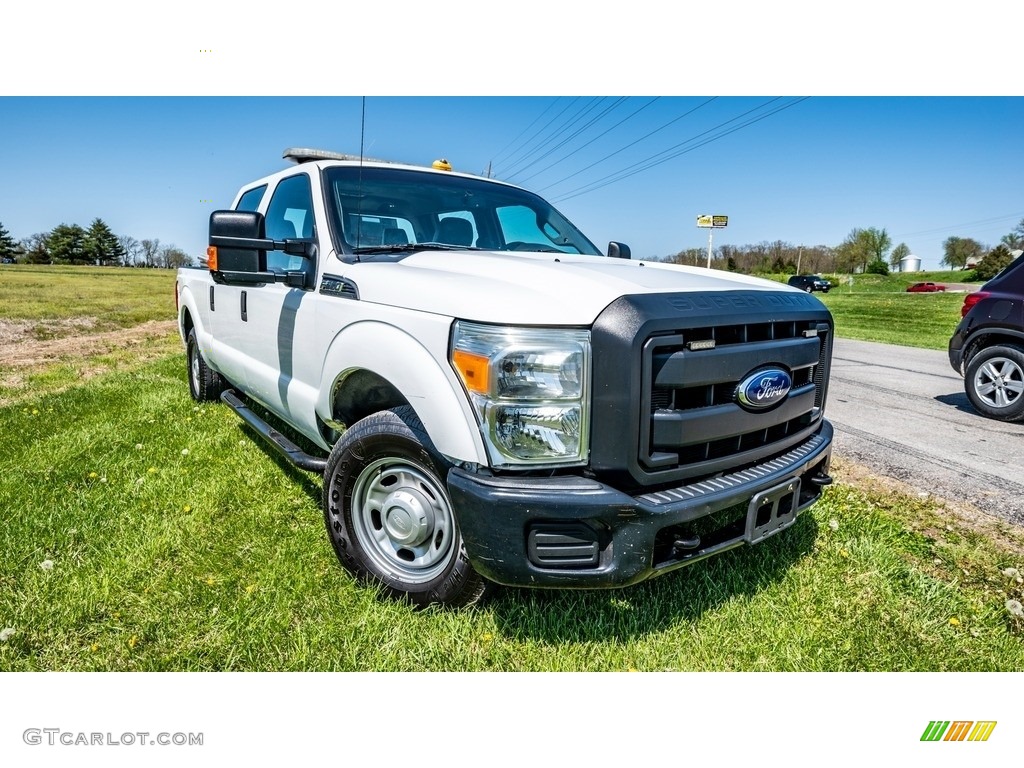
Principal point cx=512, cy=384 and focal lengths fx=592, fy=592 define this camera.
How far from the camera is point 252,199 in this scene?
14.2 ft

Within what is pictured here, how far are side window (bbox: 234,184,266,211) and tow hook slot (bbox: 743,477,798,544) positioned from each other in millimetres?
3619

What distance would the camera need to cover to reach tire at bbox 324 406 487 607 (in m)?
2.18

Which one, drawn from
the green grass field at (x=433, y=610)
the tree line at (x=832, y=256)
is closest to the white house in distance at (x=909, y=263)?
the tree line at (x=832, y=256)

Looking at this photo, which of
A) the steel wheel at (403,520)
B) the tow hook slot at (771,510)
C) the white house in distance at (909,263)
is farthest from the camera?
the white house in distance at (909,263)

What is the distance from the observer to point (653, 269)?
263 cm

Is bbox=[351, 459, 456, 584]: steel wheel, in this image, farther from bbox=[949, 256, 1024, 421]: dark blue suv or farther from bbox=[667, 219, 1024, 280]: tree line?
bbox=[949, 256, 1024, 421]: dark blue suv


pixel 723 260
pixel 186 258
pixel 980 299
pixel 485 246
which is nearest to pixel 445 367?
pixel 485 246

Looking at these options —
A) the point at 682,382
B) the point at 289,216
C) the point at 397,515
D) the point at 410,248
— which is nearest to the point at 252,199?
the point at 289,216

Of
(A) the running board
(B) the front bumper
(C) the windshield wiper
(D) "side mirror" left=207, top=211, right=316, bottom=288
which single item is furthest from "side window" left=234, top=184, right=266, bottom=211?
(B) the front bumper

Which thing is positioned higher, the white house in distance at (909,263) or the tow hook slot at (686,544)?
the white house in distance at (909,263)

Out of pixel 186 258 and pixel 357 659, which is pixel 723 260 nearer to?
pixel 357 659

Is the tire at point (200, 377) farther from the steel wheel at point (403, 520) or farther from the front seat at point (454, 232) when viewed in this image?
the steel wheel at point (403, 520)

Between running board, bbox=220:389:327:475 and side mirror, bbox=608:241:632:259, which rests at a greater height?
side mirror, bbox=608:241:632:259

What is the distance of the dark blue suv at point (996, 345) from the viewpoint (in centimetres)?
530
